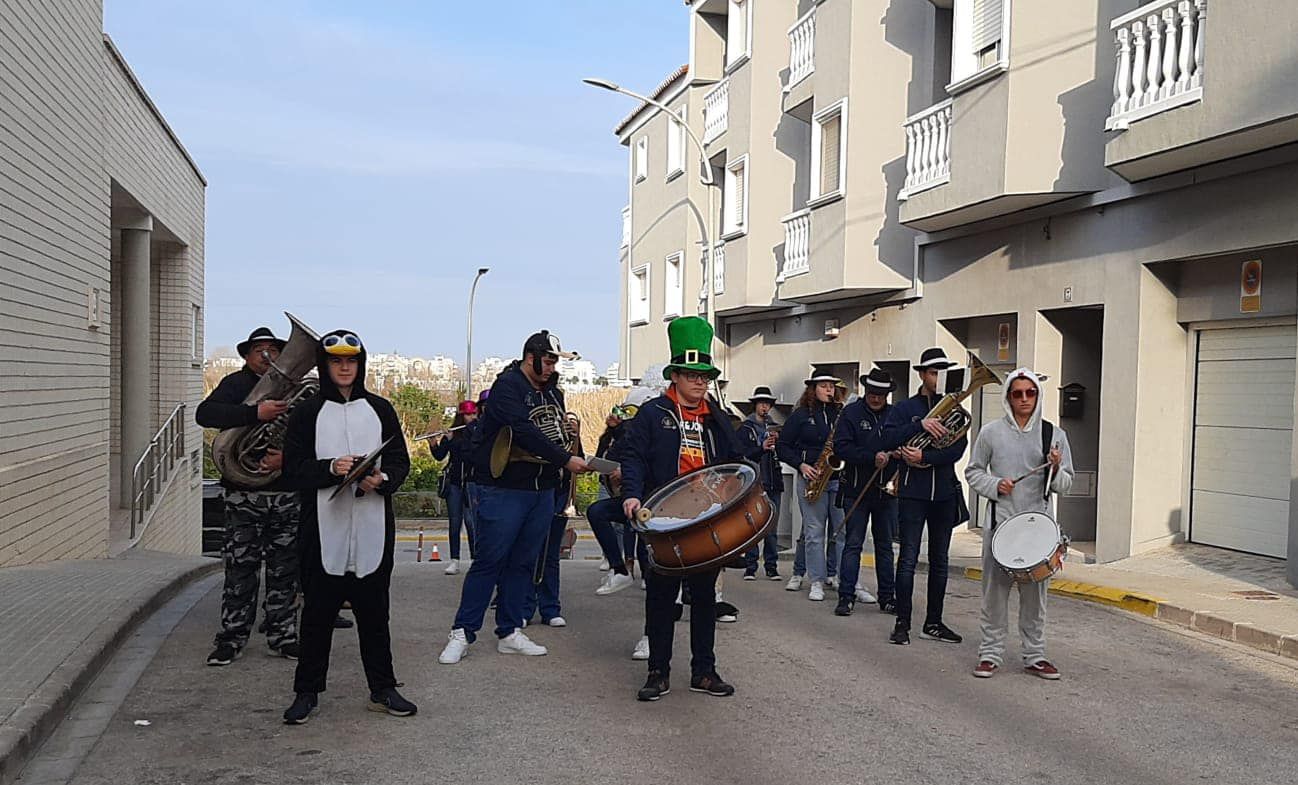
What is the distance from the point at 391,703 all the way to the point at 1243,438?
32.0 feet

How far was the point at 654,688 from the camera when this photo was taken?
7.40 meters

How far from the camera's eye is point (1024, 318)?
1605cm

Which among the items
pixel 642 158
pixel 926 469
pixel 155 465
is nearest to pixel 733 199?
pixel 642 158

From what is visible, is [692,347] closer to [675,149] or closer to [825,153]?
[825,153]

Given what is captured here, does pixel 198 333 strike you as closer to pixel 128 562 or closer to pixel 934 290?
pixel 128 562

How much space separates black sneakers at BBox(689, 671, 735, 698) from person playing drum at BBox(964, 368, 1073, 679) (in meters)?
1.77

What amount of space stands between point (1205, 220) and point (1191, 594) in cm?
371

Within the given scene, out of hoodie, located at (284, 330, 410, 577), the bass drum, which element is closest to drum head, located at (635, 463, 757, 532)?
the bass drum

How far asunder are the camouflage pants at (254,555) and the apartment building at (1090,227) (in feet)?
27.3

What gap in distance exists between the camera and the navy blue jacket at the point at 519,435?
8062 millimetres

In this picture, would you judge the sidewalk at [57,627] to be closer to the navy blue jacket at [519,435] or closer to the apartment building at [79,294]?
the apartment building at [79,294]

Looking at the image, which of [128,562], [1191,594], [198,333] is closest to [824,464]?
[1191,594]

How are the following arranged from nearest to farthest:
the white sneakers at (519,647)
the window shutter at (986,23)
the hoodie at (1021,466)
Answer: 1. the hoodie at (1021,466)
2. the white sneakers at (519,647)
3. the window shutter at (986,23)

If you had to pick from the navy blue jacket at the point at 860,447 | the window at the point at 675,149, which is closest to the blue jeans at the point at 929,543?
the navy blue jacket at the point at 860,447
